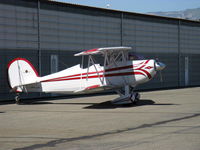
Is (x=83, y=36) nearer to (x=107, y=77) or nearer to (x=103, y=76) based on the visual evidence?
(x=103, y=76)

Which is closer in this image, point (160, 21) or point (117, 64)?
point (117, 64)

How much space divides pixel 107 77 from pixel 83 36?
10.3 m

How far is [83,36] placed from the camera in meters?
27.5

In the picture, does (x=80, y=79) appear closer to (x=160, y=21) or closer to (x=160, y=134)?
(x=160, y=134)

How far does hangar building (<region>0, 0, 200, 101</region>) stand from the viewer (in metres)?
22.7

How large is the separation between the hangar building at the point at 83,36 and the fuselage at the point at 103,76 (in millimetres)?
5223

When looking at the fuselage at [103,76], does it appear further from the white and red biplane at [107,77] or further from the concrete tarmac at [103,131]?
the concrete tarmac at [103,131]

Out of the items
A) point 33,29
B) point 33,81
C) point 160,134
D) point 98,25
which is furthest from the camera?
point 98,25

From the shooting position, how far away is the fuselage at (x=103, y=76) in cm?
1728

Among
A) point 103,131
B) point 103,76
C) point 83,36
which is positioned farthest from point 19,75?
point 103,131

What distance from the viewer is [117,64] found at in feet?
58.1

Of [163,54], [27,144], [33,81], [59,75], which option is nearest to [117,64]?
[59,75]

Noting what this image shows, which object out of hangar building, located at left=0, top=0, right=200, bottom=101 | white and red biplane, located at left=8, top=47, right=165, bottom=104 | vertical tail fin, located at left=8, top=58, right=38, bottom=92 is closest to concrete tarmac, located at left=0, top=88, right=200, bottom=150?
white and red biplane, located at left=8, top=47, right=165, bottom=104

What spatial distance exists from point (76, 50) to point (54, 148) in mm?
19324
